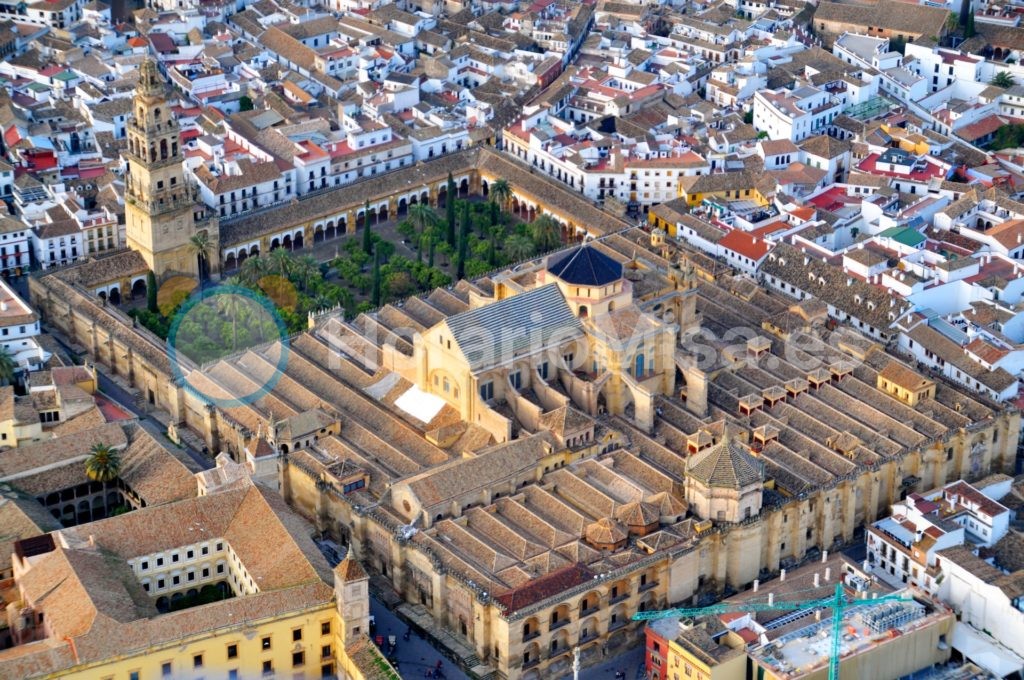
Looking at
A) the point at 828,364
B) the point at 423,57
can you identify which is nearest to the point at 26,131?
the point at 423,57

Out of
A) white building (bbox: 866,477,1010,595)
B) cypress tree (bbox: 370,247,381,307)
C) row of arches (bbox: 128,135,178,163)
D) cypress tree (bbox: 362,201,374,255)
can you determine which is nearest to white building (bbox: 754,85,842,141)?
cypress tree (bbox: 362,201,374,255)

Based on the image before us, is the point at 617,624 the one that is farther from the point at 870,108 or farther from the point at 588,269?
the point at 870,108

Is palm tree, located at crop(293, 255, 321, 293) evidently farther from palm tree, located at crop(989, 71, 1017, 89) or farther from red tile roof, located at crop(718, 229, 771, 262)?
palm tree, located at crop(989, 71, 1017, 89)

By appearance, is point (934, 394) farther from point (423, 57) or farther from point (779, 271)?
point (423, 57)

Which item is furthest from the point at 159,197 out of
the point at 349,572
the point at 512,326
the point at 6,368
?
the point at 349,572

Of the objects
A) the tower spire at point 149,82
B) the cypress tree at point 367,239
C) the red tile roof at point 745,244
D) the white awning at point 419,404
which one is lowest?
the white awning at point 419,404

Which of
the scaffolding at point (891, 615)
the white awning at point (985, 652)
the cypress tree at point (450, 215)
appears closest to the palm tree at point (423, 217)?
the cypress tree at point (450, 215)

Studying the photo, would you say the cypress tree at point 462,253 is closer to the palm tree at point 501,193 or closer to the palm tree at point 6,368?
the palm tree at point 501,193
